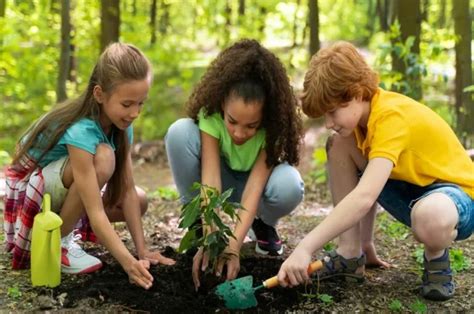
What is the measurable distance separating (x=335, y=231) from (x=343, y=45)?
769 mm

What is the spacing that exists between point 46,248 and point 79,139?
46 cm

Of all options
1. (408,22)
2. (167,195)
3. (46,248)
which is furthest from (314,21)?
(46,248)

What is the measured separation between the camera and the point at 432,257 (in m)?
2.25

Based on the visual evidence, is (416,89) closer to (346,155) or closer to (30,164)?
(346,155)

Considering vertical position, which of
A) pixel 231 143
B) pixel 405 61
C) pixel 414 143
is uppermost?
pixel 405 61

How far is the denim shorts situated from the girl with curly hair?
44cm

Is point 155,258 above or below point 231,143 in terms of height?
below

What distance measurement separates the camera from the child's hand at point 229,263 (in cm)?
228

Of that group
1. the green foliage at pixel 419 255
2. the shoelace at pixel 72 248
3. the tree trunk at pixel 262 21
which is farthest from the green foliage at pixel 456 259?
the tree trunk at pixel 262 21

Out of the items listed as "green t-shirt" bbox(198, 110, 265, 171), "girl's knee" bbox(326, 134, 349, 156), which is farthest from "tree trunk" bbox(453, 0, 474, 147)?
"green t-shirt" bbox(198, 110, 265, 171)

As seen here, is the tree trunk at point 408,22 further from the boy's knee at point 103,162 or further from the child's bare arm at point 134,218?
the boy's knee at point 103,162

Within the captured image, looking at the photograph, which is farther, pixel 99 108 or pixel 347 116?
pixel 99 108

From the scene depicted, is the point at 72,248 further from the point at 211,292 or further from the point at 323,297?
the point at 323,297

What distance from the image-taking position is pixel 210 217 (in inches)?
83.3
